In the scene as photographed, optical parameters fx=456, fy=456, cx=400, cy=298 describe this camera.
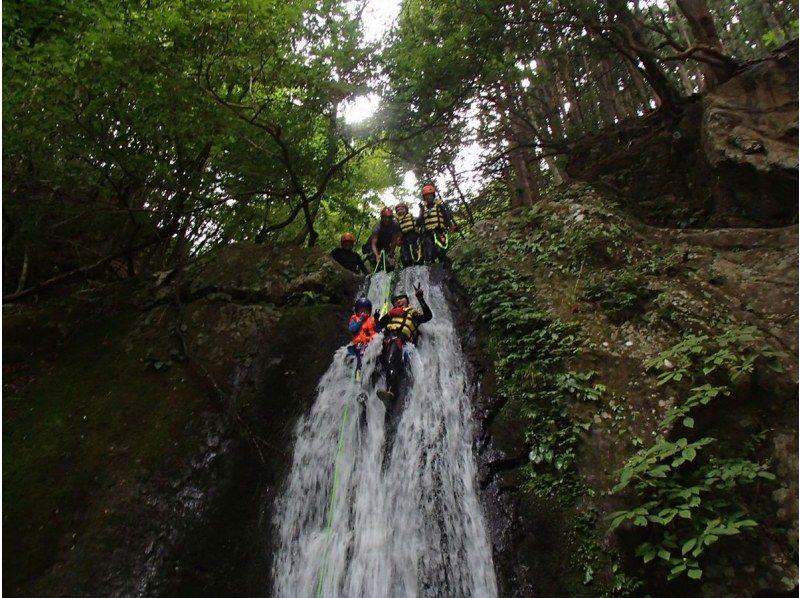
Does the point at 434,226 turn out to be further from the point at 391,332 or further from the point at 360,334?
the point at 360,334

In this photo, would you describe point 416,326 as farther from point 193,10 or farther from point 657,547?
point 193,10

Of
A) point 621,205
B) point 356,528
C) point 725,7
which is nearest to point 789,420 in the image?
point 356,528

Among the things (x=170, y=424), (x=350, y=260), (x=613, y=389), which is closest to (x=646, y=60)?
(x=613, y=389)

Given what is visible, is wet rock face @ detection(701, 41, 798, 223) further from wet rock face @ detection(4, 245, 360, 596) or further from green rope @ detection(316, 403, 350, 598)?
green rope @ detection(316, 403, 350, 598)

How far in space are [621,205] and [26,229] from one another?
10.7m

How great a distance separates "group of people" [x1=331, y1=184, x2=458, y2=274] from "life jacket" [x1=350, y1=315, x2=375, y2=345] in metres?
3.51

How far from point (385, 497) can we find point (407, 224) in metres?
6.83

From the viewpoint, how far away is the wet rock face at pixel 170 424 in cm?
562

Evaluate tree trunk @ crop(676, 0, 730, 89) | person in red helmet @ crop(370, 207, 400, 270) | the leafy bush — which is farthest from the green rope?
tree trunk @ crop(676, 0, 730, 89)

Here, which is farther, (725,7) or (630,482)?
(725,7)

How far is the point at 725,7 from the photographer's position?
857 inches

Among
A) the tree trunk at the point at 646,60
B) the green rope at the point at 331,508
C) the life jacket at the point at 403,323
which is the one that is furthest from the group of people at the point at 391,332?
the tree trunk at the point at 646,60

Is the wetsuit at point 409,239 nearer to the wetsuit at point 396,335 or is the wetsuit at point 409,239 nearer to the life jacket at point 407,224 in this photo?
the life jacket at point 407,224

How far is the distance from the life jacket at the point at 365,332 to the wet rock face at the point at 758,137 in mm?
6585
